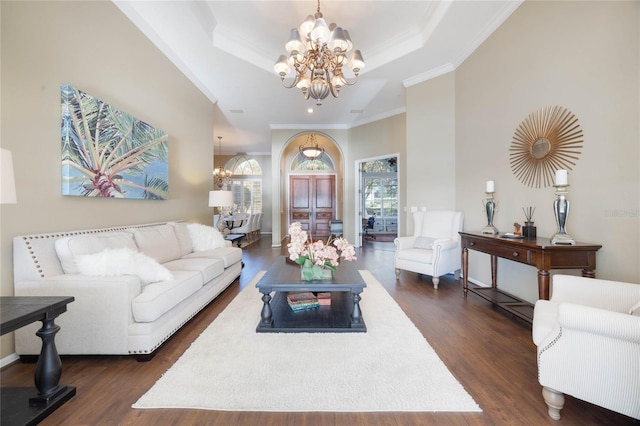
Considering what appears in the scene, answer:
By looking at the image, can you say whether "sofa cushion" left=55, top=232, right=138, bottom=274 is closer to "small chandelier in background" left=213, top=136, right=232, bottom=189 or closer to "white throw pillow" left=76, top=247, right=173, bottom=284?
"white throw pillow" left=76, top=247, right=173, bottom=284

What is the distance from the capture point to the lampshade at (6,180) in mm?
1342

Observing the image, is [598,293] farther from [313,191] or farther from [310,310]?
[313,191]

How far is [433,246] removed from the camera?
3.74 metres

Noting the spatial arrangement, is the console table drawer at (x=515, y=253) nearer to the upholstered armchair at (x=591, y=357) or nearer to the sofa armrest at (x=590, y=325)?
the upholstered armchair at (x=591, y=357)

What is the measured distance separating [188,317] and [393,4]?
13.5ft

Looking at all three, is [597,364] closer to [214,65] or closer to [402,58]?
[402,58]

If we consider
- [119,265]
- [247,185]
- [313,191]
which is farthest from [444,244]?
[247,185]

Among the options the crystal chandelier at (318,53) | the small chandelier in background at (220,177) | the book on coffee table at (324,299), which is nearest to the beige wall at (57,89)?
the crystal chandelier at (318,53)

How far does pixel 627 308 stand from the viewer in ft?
5.16

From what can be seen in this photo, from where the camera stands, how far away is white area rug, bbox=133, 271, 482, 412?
1533mm

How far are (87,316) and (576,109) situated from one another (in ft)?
13.8

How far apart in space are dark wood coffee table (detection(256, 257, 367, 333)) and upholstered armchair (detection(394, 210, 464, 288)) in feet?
4.89

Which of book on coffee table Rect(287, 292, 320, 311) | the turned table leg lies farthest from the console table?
the turned table leg

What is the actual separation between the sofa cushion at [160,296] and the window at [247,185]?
355 inches
